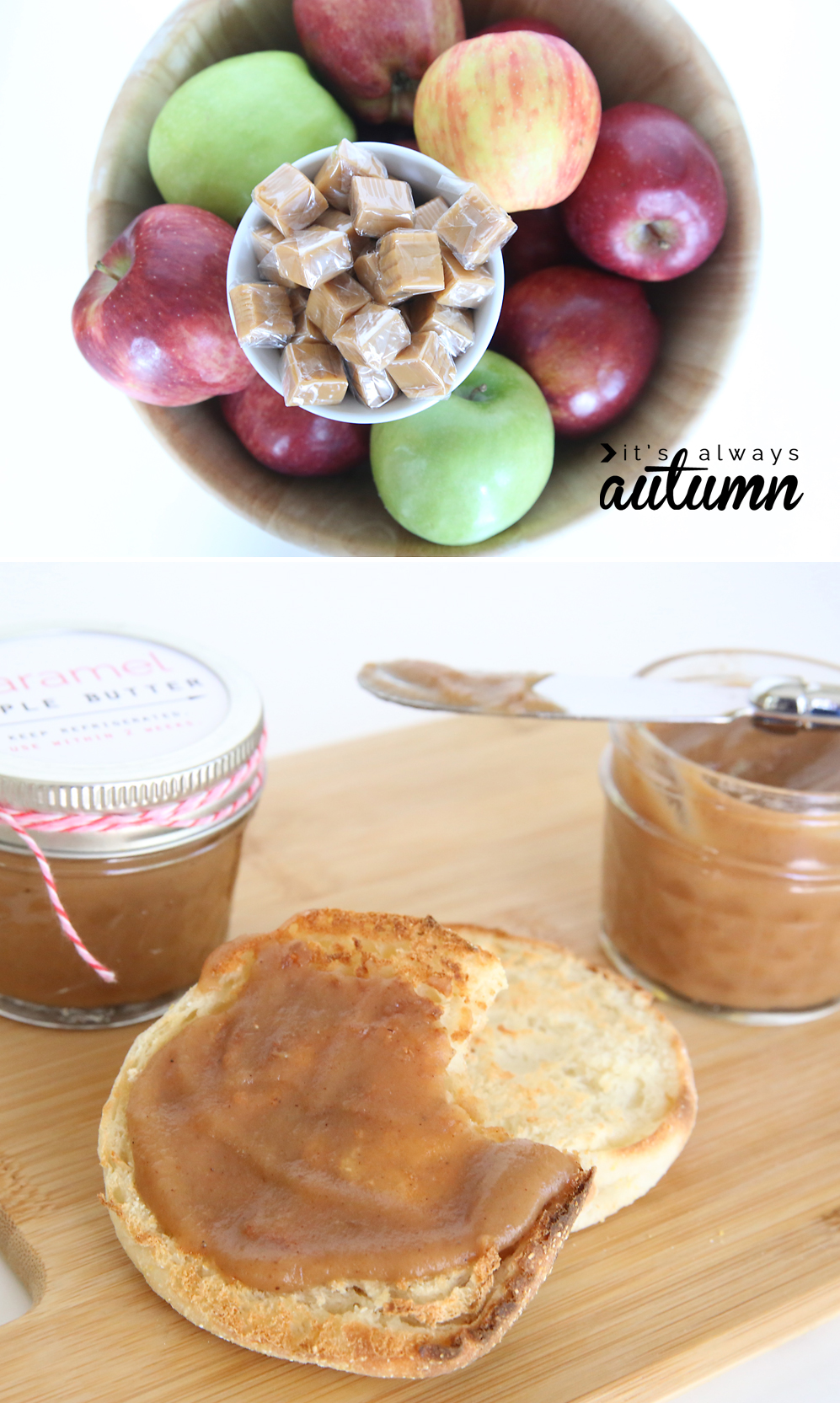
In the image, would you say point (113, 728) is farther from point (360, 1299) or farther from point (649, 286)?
point (649, 286)

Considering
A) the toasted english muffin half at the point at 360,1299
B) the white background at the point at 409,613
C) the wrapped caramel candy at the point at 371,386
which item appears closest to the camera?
the toasted english muffin half at the point at 360,1299

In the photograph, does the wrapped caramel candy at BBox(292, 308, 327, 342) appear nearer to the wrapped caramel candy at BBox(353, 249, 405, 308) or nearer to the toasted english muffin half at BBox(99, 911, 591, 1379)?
the wrapped caramel candy at BBox(353, 249, 405, 308)

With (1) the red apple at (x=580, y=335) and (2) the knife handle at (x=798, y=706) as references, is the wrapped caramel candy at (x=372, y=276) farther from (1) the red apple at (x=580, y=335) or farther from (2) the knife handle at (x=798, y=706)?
(2) the knife handle at (x=798, y=706)

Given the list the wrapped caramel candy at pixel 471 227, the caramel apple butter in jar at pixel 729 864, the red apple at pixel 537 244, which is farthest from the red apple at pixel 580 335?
the caramel apple butter in jar at pixel 729 864

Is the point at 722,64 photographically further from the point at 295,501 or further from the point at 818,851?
the point at 818,851

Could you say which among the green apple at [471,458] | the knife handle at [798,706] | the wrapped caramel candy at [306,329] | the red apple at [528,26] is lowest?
the knife handle at [798,706]

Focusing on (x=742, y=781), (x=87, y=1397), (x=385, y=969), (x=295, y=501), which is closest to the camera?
(x=87, y=1397)

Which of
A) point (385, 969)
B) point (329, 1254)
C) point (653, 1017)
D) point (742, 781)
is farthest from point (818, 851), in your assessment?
point (329, 1254)
